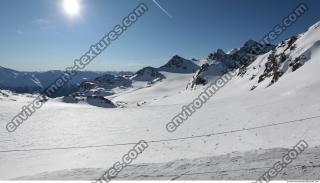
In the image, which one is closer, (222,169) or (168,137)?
(222,169)

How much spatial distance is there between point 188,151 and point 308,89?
1608 cm

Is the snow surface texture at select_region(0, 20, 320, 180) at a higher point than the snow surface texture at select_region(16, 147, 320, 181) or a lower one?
higher

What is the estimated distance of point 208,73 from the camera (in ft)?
614

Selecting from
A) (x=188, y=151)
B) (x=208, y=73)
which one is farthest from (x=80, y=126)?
(x=208, y=73)

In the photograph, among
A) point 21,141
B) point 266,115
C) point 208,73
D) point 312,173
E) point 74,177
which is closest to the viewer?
point 312,173

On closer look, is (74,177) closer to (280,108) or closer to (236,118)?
(236,118)

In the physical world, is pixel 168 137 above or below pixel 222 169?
above

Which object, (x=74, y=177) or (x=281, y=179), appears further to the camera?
(x=74, y=177)

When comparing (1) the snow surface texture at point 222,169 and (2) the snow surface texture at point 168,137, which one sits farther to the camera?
(2) the snow surface texture at point 168,137

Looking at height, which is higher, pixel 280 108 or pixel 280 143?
pixel 280 108

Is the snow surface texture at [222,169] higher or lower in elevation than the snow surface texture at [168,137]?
lower

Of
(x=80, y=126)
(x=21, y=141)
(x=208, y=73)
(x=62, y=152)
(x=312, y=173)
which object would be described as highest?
(x=208, y=73)

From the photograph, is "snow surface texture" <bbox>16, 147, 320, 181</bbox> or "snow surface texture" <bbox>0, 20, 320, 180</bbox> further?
"snow surface texture" <bbox>0, 20, 320, 180</bbox>

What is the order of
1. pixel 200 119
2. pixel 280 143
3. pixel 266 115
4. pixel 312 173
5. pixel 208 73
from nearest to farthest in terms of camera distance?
1. pixel 312 173
2. pixel 280 143
3. pixel 266 115
4. pixel 200 119
5. pixel 208 73
